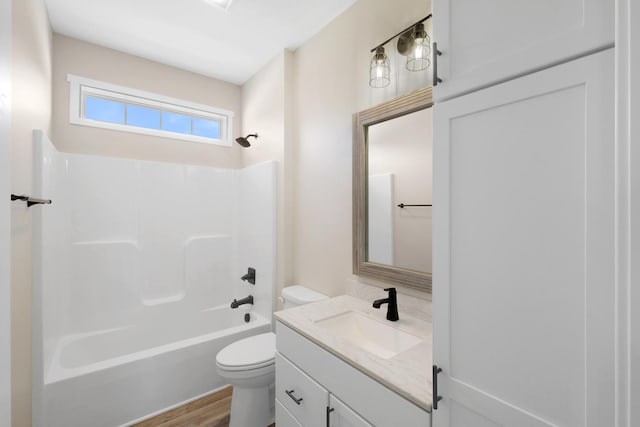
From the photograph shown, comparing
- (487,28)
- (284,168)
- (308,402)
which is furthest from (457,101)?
(284,168)

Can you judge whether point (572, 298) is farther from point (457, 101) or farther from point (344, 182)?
point (344, 182)

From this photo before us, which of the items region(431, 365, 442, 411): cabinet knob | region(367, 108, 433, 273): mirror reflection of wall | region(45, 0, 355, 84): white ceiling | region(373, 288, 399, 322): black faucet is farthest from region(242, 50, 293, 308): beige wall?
region(431, 365, 442, 411): cabinet knob

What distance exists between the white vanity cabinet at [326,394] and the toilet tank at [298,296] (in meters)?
0.57

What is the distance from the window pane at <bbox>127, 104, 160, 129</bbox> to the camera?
2.63 metres

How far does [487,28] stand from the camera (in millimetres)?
753

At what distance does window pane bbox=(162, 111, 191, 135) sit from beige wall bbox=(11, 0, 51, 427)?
1104mm

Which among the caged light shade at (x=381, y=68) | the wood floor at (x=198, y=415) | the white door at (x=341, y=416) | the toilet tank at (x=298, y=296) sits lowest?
the wood floor at (x=198, y=415)

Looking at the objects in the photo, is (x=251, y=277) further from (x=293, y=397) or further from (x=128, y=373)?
(x=293, y=397)

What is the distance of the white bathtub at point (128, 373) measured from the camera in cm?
171

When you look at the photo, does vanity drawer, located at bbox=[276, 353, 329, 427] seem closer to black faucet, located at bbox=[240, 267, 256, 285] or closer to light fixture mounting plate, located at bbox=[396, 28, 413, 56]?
A: black faucet, located at bbox=[240, 267, 256, 285]

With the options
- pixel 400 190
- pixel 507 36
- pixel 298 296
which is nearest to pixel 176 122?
pixel 298 296

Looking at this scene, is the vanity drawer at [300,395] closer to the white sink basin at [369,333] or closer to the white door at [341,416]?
the white door at [341,416]

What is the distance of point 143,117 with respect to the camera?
8.81ft

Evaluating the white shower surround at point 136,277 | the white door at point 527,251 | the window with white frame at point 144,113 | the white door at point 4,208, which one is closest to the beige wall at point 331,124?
the white shower surround at point 136,277
